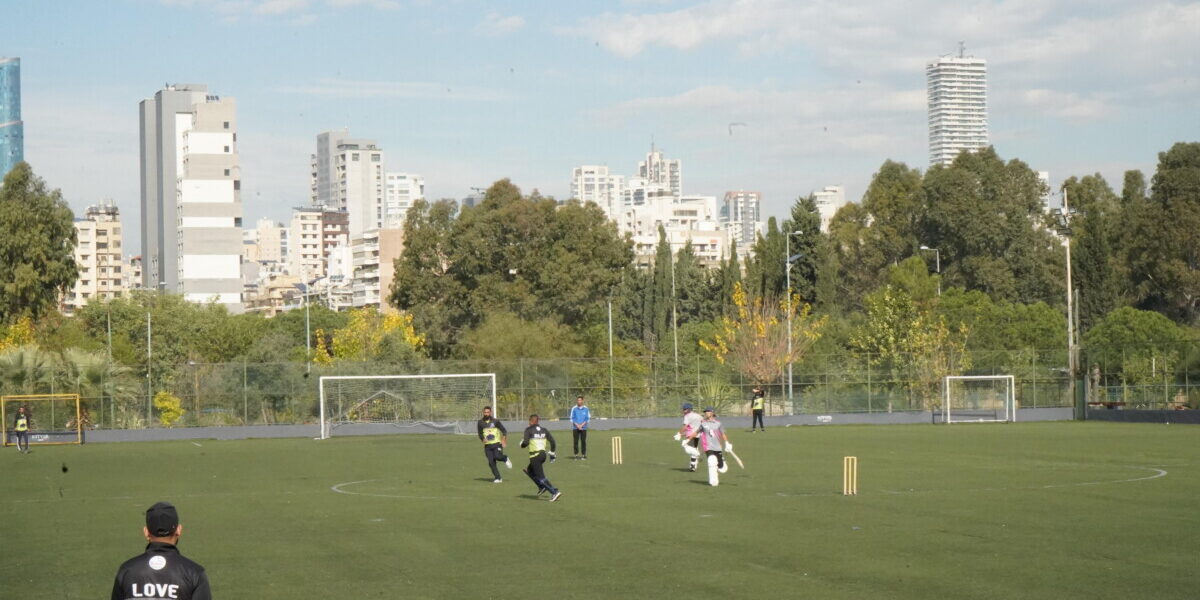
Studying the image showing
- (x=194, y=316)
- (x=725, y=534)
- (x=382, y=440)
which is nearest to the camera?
(x=725, y=534)

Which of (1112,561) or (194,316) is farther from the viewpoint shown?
(194,316)

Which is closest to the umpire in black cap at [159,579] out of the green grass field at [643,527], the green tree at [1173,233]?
the green grass field at [643,527]

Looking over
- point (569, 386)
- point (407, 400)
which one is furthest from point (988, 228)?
point (407, 400)

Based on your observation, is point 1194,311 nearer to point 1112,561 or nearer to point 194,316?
point 194,316

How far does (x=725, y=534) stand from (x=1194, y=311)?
86.2 m

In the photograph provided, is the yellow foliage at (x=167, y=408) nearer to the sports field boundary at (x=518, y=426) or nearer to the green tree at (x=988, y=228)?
the sports field boundary at (x=518, y=426)

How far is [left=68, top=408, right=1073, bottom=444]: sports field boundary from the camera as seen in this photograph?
199ft

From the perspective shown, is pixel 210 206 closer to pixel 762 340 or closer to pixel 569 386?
pixel 762 340

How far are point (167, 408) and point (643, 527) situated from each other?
4655cm

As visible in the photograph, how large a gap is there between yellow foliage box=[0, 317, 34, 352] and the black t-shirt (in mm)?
72331

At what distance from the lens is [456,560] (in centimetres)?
1733

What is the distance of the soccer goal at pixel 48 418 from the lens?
57719 mm

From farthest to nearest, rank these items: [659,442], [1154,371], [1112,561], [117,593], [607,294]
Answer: [607,294] → [1154,371] → [659,442] → [1112,561] → [117,593]

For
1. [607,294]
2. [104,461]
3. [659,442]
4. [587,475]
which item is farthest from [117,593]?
[607,294]
